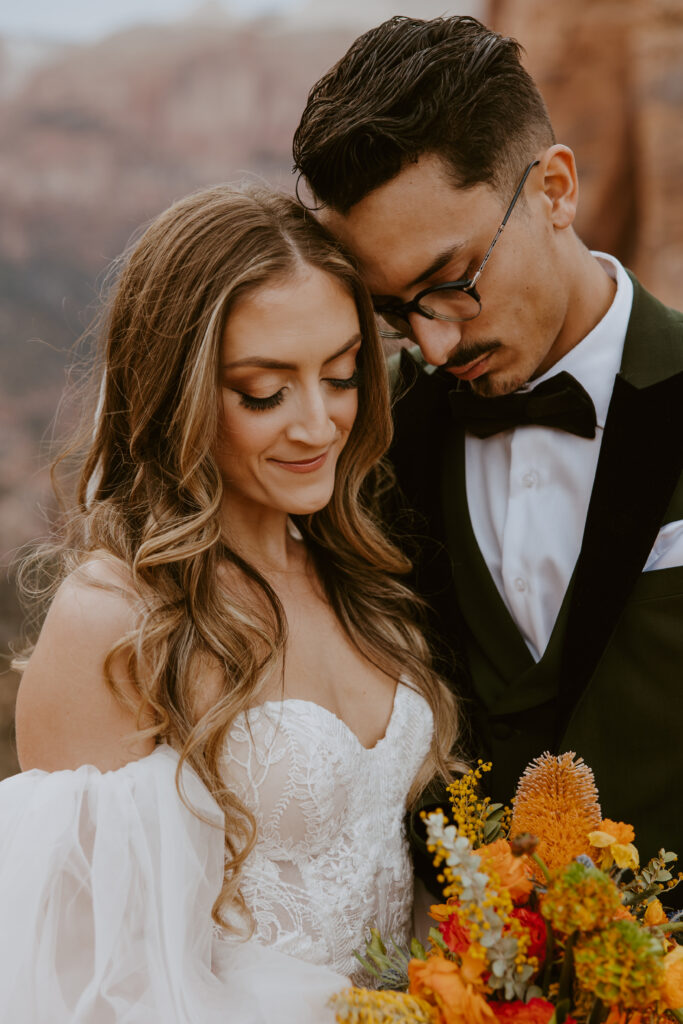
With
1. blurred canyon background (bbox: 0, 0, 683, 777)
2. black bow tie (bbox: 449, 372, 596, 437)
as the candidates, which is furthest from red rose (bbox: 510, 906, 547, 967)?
blurred canyon background (bbox: 0, 0, 683, 777)

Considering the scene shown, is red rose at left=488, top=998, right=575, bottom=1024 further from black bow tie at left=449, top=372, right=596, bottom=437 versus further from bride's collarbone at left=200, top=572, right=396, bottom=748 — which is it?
black bow tie at left=449, top=372, right=596, bottom=437

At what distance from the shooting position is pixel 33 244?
7723 mm

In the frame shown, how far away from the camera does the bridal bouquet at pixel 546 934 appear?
3.93ft

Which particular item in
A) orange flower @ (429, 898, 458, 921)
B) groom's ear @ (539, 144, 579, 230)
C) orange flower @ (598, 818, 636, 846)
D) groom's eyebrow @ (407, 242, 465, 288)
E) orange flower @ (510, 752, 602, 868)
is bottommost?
orange flower @ (429, 898, 458, 921)

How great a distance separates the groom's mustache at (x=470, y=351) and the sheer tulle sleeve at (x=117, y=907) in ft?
3.78

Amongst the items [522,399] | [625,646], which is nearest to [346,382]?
[522,399]

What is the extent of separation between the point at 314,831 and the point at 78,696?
57 cm

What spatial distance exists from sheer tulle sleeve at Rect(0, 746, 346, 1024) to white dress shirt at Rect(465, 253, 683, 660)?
0.93 metres

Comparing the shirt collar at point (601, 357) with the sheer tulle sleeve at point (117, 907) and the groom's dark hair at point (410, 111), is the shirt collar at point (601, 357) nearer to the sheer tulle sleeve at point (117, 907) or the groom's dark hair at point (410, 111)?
the groom's dark hair at point (410, 111)

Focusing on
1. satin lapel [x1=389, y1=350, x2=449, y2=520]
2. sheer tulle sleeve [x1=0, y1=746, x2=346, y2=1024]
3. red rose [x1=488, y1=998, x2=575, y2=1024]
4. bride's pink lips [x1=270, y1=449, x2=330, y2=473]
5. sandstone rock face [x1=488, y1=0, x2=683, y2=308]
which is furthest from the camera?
sandstone rock face [x1=488, y1=0, x2=683, y2=308]

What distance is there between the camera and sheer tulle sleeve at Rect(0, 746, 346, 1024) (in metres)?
1.64

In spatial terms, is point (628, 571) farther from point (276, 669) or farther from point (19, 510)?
point (19, 510)

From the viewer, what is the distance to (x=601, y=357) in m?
2.36

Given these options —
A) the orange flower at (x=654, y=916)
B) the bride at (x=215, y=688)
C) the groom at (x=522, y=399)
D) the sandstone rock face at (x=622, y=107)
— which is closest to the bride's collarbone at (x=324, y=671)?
the bride at (x=215, y=688)
